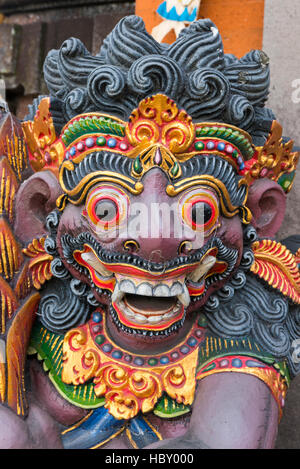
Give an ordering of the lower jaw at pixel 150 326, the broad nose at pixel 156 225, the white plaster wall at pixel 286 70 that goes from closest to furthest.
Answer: the broad nose at pixel 156 225, the lower jaw at pixel 150 326, the white plaster wall at pixel 286 70

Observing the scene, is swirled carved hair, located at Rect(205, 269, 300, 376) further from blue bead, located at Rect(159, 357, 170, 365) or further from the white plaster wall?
the white plaster wall

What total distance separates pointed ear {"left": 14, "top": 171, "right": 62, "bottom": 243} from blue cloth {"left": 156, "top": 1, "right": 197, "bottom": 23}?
1212mm

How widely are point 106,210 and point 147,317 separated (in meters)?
0.33

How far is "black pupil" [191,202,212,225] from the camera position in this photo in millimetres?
1775

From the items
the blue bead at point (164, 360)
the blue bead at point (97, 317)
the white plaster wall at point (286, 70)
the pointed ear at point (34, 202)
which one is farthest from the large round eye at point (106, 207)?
the white plaster wall at point (286, 70)

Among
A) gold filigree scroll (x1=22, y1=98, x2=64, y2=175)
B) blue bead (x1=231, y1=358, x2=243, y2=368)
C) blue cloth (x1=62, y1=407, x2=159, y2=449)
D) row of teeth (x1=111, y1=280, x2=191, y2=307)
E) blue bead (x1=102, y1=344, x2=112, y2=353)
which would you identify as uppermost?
gold filigree scroll (x1=22, y1=98, x2=64, y2=175)

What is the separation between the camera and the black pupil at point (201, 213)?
1.78 m

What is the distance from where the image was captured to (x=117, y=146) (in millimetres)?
1815

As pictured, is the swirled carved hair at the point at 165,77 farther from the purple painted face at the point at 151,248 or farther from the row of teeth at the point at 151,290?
the row of teeth at the point at 151,290

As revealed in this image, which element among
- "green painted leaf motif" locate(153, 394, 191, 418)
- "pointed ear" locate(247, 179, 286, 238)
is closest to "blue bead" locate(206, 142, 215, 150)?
"pointed ear" locate(247, 179, 286, 238)

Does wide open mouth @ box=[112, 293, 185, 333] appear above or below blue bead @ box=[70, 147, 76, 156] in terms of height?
below

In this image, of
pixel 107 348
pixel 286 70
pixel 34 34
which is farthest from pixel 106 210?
pixel 34 34

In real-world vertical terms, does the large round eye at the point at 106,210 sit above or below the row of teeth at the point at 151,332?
above

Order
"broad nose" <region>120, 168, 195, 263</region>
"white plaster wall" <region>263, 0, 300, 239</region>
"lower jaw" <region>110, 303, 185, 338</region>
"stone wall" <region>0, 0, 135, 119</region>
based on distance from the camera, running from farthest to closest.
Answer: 1. "stone wall" <region>0, 0, 135, 119</region>
2. "white plaster wall" <region>263, 0, 300, 239</region>
3. "lower jaw" <region>110, 303, 185, 338</region>
4. "broad nose" <region>120, 168, 195, 263</region>
